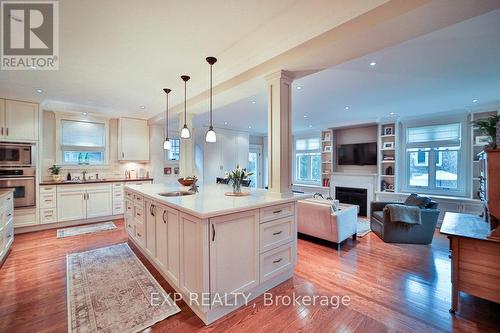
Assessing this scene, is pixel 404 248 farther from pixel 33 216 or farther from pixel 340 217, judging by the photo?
pixel 33 216

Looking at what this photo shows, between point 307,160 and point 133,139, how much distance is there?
18.9ft

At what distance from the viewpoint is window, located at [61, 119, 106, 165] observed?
4.95 meters

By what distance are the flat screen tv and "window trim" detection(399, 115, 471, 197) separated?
→ 2.16 feet

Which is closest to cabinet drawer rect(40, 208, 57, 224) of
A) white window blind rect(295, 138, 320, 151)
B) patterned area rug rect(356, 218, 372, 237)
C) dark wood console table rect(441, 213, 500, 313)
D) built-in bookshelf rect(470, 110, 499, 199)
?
patterned area rug rect(356, 218, 372, 237)

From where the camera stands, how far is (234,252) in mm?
1931

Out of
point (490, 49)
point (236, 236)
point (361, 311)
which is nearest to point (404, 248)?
point (361, 311)

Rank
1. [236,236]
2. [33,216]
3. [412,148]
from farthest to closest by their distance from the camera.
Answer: [412,148]
[33,216]
[236,236]

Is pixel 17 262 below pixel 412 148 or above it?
below

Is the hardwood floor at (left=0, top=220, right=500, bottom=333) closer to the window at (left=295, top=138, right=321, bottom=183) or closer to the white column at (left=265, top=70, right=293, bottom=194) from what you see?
the white column at (left=265, top=70, right=293, bottom=194)

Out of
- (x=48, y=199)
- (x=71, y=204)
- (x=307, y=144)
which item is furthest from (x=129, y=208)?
(x=307, y=144)

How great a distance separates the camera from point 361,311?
1980 millimetres

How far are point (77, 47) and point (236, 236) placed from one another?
2619mm

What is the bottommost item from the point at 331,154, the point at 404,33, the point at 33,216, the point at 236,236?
the point at 33,216

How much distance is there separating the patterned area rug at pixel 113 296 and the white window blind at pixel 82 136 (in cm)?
307
